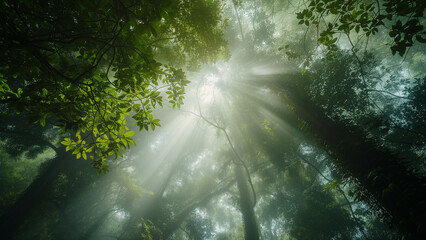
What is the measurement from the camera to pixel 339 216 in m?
12.0

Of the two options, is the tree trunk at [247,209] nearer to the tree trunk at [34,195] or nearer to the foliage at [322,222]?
the foliage at [322,222]

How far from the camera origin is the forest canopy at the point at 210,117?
1974mm

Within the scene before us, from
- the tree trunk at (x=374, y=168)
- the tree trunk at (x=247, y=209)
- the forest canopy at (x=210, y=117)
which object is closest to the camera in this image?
the forest canopy at (x=210, y=117)

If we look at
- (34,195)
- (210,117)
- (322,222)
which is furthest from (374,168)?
(34,195)

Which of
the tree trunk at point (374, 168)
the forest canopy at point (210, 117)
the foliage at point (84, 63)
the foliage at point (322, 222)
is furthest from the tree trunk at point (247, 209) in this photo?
the foliage at point (84, 63)

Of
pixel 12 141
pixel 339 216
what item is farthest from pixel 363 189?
pixel 12 141

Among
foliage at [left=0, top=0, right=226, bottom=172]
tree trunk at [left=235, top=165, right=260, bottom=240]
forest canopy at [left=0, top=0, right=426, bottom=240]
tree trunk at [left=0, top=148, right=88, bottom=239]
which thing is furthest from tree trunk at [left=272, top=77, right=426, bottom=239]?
tree trunk at [left=0, top=148, right=88, bottom=239]

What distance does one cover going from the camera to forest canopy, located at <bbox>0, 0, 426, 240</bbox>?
197 cm

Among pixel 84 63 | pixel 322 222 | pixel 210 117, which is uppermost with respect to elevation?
pixel 210 117

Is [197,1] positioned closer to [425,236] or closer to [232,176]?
[425,236]

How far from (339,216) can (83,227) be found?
23.4 meters

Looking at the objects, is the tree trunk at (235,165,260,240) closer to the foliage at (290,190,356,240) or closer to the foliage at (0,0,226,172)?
the foliage at (290,190,356,240)

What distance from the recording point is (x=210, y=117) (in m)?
13.6

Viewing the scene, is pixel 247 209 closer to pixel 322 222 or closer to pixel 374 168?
pixel 322 222
